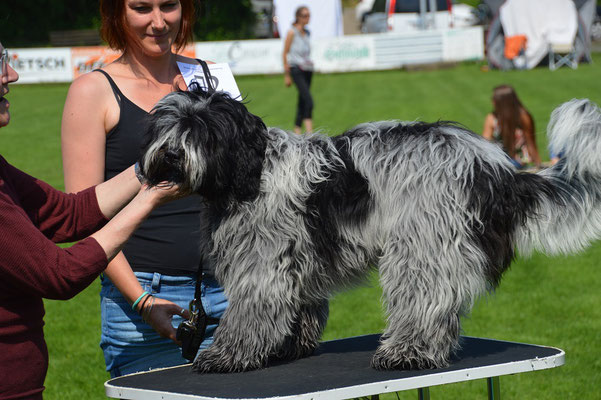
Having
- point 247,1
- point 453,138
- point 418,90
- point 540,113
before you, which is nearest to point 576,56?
point 418,90

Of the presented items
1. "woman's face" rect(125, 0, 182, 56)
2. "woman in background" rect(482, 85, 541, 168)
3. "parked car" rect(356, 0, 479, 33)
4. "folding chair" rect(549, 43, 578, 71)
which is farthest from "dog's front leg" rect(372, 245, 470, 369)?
"parked car" rect(356, 0, 479, 33)

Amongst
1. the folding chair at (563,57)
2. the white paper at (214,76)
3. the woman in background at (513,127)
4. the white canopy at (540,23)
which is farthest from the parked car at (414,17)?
the white paper at (214,76)

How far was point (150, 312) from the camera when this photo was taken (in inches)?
114

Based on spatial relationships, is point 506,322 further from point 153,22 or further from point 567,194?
point 153,22

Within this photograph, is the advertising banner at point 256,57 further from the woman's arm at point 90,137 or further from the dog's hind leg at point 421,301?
the dog's hind leg at point 421,301

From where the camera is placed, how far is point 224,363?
8.86 feet

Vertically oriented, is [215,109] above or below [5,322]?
above

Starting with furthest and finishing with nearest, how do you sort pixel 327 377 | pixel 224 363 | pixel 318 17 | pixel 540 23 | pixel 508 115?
1. pixel 318 17
2. pixel 540 23
3. pixel 508 115
4. pixel 224 363
5. pixel 327 377

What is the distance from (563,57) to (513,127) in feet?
60.2

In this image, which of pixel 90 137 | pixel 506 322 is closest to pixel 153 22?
pixel 90 137

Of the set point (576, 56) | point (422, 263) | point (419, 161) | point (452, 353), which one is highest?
point (419, 161)

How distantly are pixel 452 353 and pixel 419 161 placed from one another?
0.67 m

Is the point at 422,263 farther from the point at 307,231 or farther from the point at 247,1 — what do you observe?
the point at 247,1

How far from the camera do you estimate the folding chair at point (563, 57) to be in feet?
89.0
